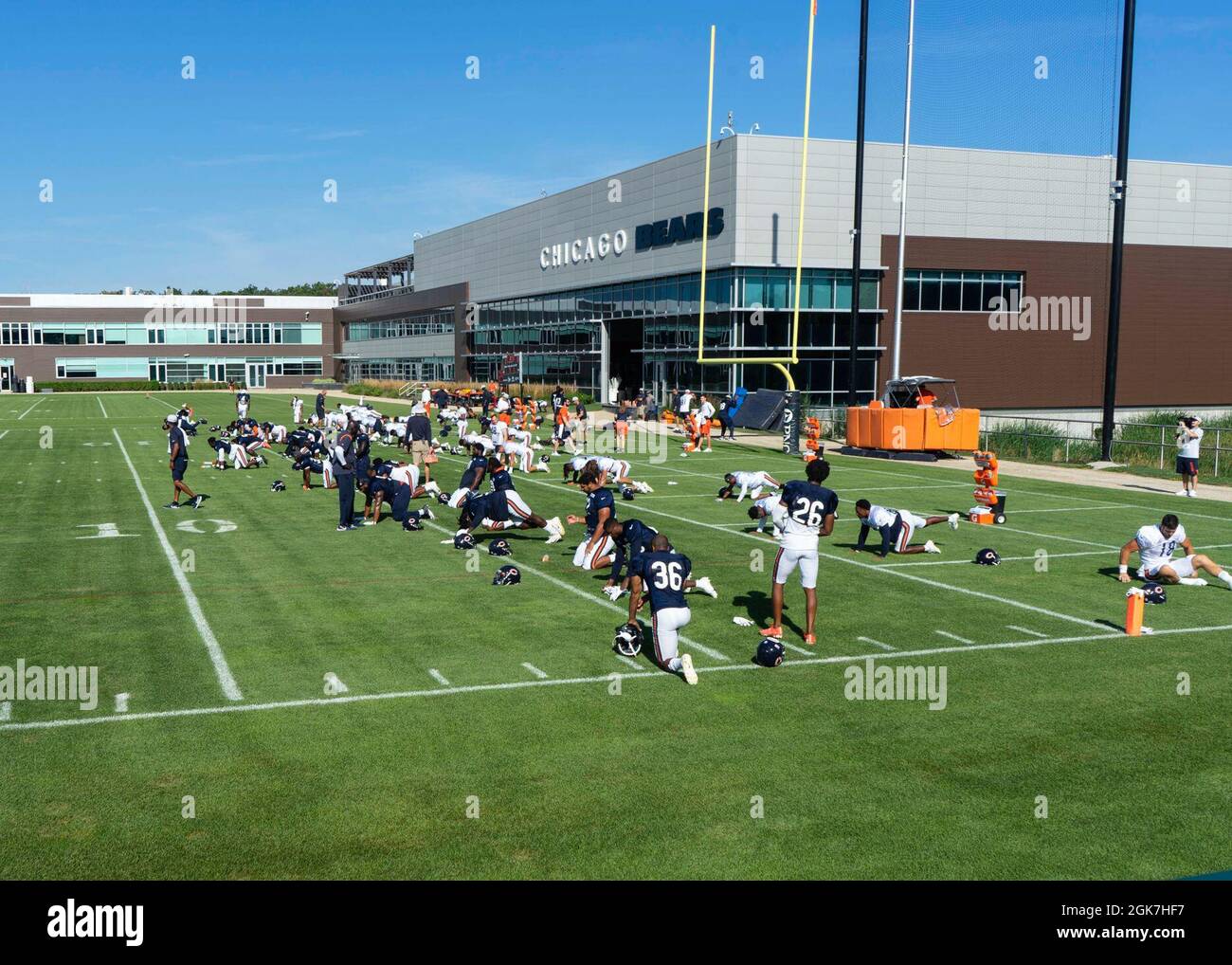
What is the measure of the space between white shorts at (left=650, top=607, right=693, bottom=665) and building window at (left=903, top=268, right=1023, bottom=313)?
44720 millimetres

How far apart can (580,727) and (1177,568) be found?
1009cm

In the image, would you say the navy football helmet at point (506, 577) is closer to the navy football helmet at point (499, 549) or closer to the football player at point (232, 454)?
the navy football helmet at point (499, 549)

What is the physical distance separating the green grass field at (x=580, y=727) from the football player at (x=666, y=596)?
1.24 feet

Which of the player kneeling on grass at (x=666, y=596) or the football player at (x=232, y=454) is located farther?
the football player at (x=232, y=454)

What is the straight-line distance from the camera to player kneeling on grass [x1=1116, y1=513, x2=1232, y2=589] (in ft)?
49.4

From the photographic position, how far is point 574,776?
329 inches

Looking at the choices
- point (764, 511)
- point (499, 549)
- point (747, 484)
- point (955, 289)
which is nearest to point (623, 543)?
point (499, 549)

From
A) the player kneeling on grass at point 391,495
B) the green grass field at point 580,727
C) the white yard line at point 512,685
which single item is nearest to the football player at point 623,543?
the green grass field at point 580,727

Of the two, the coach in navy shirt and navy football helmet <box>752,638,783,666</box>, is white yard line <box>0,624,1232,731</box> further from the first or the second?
the coach in navy shirt

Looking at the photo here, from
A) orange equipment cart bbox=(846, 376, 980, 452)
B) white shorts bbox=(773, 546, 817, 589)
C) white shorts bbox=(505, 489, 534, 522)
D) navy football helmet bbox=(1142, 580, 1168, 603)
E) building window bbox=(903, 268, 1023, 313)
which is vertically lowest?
navy football helmet bbox=(1142, 580, 1168, 603)

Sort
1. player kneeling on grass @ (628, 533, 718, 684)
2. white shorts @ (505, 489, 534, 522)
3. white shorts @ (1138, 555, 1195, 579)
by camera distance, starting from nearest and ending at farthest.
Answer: player kneeling on grass @ (628, 533, 718, 684) < white shorts @ (1138, 555, 1195, 579) < white shorts @ (505, 489, 534, 522)

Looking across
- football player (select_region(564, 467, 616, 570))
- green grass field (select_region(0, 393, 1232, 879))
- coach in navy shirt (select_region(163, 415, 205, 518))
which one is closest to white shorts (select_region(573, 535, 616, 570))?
football player (select_region(564, 467, 616, 570))

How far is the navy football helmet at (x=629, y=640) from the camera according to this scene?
11602 millimetres

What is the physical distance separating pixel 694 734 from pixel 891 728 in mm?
1739
